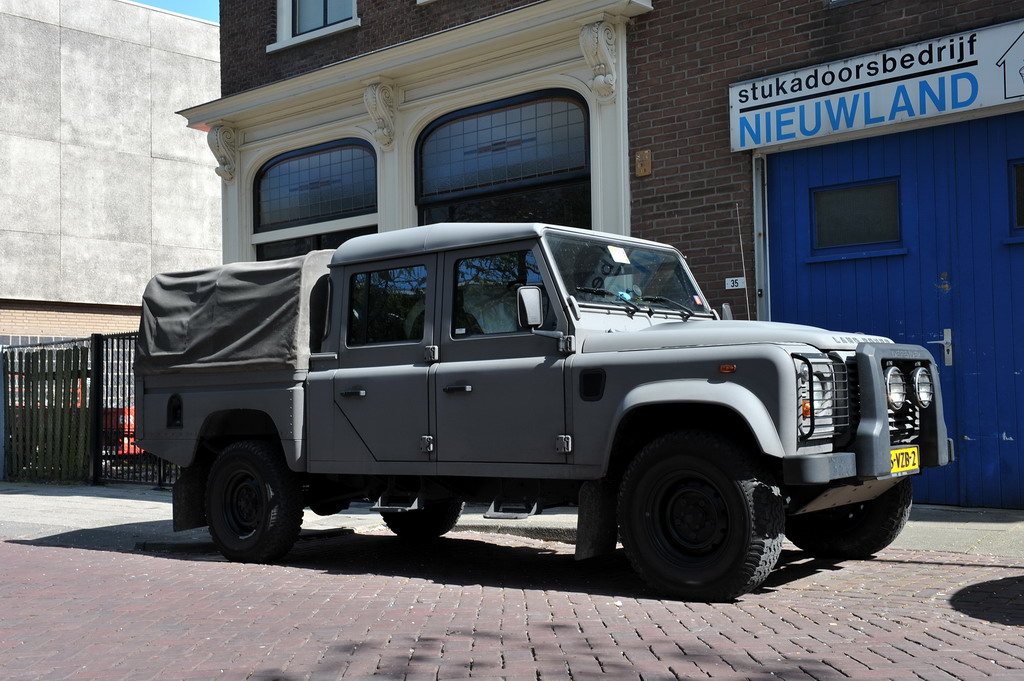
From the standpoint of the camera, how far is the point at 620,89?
40.3 feet

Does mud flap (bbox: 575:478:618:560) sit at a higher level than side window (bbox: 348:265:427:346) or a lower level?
lower

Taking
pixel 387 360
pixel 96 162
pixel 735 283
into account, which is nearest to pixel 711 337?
pixel 387 360

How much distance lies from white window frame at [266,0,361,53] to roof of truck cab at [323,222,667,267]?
25.1ft

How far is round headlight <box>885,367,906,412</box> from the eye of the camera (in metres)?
6.77

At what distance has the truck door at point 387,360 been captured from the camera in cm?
779

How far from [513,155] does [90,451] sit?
7186mm

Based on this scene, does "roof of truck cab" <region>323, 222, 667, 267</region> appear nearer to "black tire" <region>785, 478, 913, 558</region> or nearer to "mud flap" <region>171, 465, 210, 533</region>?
"mud flap" <region>171, 465, 210, 533</region>

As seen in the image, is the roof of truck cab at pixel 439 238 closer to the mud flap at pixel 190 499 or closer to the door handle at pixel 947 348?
the mud flap at pixel 190 499

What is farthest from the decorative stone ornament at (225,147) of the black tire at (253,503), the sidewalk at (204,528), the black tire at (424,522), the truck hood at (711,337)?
the truck hood at (711,337)

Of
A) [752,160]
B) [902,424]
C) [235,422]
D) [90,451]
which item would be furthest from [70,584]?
[90,451]

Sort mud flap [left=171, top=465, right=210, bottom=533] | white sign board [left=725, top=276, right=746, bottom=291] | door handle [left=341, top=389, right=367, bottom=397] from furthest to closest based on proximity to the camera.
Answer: white sign board [left=725, top=276, right=746, bottom=291] < mud flap [left=171, top=465, right=210, bottom=533] < door handle [left=341, top=389, right=367, bottom=397]

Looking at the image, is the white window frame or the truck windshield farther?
the white window frame

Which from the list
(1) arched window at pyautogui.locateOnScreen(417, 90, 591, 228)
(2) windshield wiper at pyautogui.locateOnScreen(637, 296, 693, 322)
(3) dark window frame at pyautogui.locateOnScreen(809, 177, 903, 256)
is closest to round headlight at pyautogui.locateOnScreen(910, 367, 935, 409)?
(2) windshield wiper at pyautogui.locateOnScreen(637, 296, 693, 322)

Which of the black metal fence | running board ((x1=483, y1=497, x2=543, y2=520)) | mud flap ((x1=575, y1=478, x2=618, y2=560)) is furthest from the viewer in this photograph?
the black metal fence
